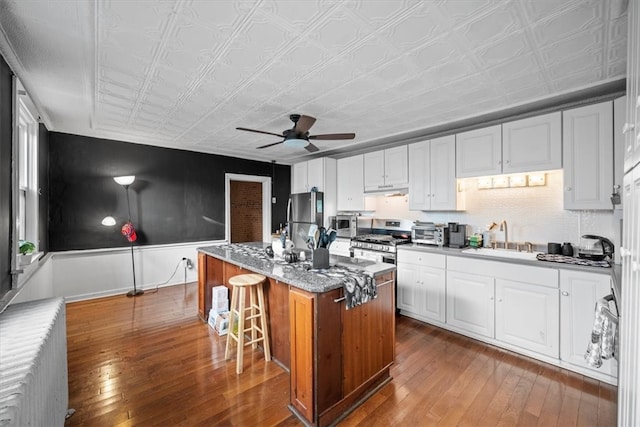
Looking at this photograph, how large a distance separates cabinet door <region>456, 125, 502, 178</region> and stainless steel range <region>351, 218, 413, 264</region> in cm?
113

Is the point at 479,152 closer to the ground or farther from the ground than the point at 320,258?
farther from the ground

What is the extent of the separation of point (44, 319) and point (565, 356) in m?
3.70

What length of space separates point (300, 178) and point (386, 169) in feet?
6.39

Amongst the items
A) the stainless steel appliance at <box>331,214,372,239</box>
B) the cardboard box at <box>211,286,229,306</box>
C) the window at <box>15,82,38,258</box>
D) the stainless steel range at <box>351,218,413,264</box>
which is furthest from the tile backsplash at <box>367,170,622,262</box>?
the window at <box>15,82,38,258</box>

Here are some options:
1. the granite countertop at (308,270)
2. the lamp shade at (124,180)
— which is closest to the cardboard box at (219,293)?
the granite countertop at (308,270)

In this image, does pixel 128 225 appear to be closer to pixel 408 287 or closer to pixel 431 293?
pixel 408 287

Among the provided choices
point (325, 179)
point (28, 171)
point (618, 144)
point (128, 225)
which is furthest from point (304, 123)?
point (128, 225)

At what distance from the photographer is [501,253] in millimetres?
2857

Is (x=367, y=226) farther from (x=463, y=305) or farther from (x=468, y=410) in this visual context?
(x=468, y=410)

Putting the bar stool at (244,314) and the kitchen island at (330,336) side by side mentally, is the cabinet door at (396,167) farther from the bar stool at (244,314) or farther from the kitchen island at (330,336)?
the bar stool at (244,314)

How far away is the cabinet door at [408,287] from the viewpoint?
3.28 m

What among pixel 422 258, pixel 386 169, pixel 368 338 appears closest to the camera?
pixel 368 338

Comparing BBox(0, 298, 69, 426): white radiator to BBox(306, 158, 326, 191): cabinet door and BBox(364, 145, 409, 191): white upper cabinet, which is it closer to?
BBox(364, 145, 409, 191): white upper cabinet

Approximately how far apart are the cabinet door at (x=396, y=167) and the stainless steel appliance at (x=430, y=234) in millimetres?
636
